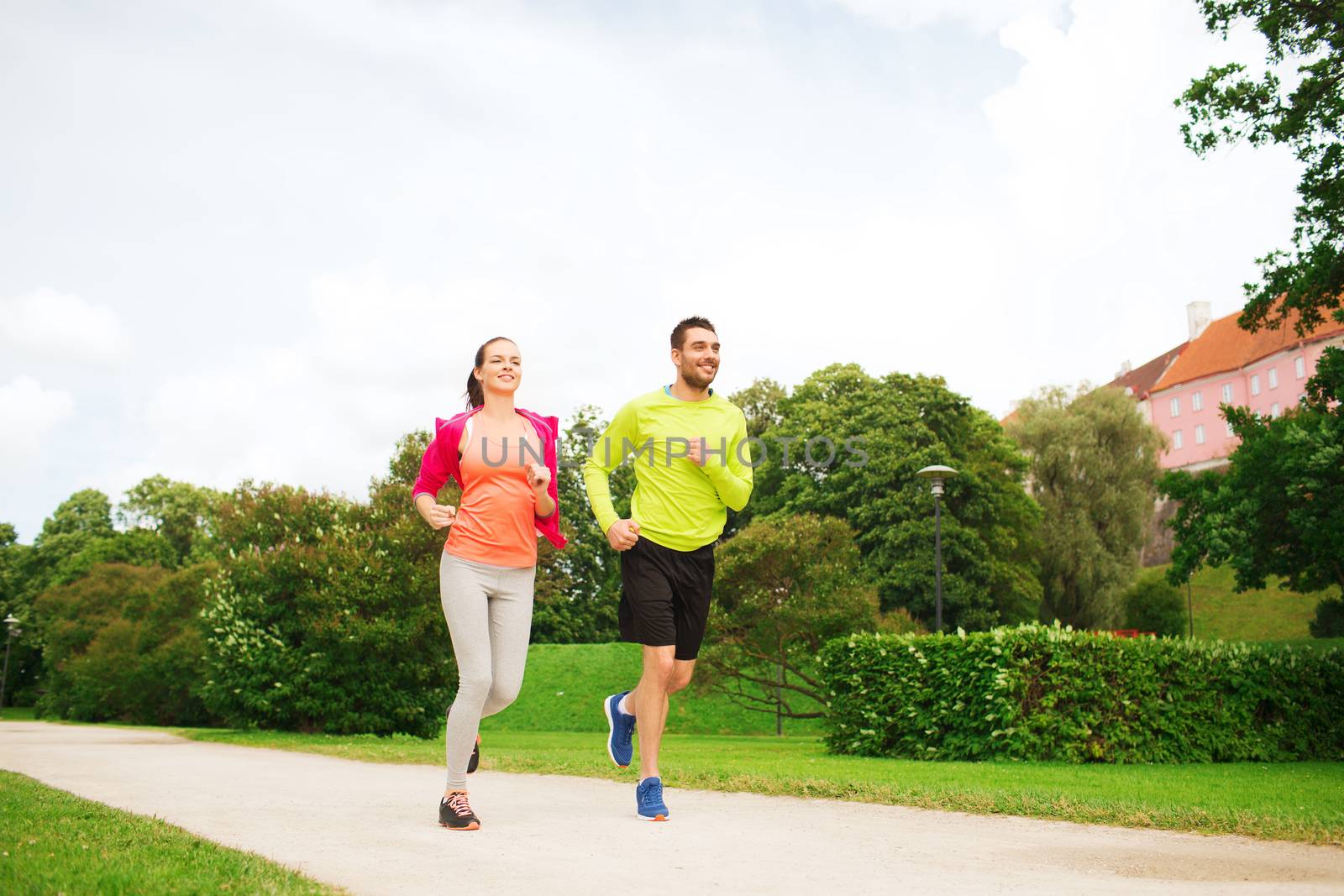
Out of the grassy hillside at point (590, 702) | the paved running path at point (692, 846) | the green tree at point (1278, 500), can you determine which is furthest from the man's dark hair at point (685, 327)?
the grassy hillside at point (590, 702)

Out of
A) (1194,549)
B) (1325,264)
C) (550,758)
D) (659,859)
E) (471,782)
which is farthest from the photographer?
(1194,549)

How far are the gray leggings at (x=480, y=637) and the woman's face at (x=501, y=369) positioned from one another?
946 millimetres

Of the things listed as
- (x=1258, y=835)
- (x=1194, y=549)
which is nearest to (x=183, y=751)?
(x=1258, y=835)

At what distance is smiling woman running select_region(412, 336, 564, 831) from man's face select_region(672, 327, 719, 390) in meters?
0.83

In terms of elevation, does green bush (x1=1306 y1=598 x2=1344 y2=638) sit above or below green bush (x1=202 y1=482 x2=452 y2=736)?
above

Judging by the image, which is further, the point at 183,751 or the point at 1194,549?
the point at 1194,549

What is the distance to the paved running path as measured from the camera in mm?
3781

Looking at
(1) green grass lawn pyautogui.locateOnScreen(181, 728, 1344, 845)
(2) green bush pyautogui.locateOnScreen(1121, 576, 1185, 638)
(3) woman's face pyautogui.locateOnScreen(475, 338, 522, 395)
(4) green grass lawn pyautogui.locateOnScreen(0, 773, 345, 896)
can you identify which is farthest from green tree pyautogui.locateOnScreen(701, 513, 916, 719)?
(2) green bush pyautogui.locateOnScreen(1121, 576, 1185, 638)

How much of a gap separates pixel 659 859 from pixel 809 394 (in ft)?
138

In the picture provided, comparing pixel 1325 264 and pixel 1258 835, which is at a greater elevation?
pixel 1325 264

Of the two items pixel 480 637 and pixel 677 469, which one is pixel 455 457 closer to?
pixel 480 637

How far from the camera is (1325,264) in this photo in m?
17.2

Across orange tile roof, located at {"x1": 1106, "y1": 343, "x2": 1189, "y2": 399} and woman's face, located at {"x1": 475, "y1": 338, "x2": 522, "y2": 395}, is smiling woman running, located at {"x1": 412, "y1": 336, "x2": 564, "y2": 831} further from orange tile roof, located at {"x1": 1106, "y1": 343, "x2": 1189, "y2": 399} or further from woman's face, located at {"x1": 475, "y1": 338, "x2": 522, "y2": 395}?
orange tile roof, located at {"x1": 1106, "y1": 343, "x2": 1189, "y2": 399}

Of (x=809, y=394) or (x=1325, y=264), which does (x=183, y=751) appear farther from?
(x=809, y=394)
